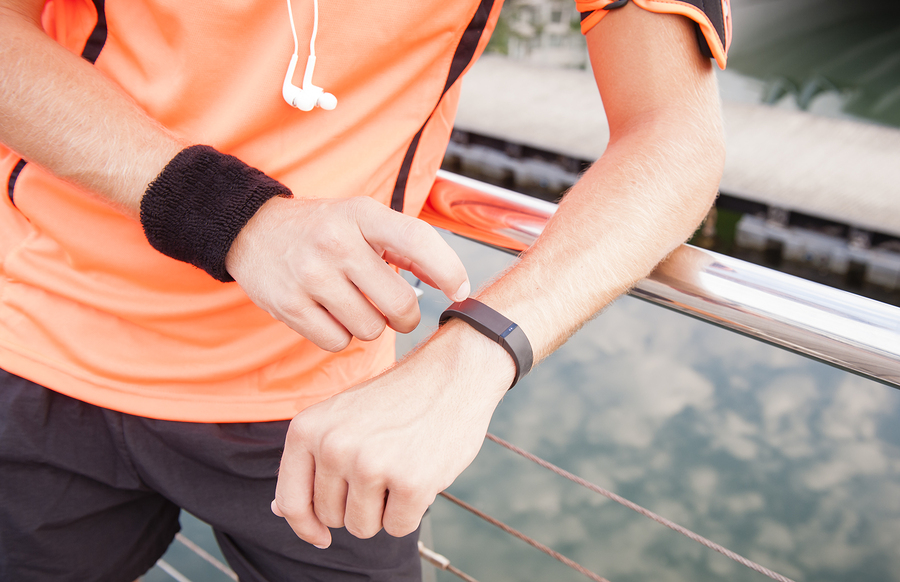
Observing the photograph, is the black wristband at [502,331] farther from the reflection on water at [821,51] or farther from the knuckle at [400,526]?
the reflection on water at [821,51]

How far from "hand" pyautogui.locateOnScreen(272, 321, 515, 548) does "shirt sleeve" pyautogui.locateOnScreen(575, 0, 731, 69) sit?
0.43 meters

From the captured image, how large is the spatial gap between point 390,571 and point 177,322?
0.40 m

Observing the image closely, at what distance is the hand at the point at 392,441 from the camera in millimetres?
498

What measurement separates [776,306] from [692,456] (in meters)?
9.39

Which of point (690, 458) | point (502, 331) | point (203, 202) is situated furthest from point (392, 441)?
point (690, 458)

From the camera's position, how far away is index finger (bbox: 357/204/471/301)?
1.73ft

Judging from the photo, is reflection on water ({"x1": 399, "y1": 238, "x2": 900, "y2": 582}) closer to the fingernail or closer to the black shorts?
the black shorts

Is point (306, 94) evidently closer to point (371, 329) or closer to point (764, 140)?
point (371, 329)

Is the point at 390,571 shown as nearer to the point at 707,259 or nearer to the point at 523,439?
the point at 707,259

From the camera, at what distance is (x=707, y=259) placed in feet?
2.32

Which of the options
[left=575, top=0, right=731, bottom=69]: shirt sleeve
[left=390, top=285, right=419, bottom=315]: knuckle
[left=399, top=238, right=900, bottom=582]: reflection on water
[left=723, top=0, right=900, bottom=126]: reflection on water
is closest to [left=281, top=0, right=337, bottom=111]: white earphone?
[left=390, top=285, right=419, bottom=315]: knuckle

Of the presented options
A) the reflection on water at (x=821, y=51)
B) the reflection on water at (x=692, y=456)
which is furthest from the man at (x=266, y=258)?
the reflection on water at (x=821, y=51)

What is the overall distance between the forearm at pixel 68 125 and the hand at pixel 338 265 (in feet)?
0.42

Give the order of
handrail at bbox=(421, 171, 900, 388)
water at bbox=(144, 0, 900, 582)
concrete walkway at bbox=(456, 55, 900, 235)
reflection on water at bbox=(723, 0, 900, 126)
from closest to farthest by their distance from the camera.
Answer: handrail at bbox=(421, 171, 900, 388) → water at bbox=(144, 0, 900, 582) → concrete walkway at bbox=(456, 55, 900, 235) → reflection on water at bbox=(723, 0, 900, 126)
